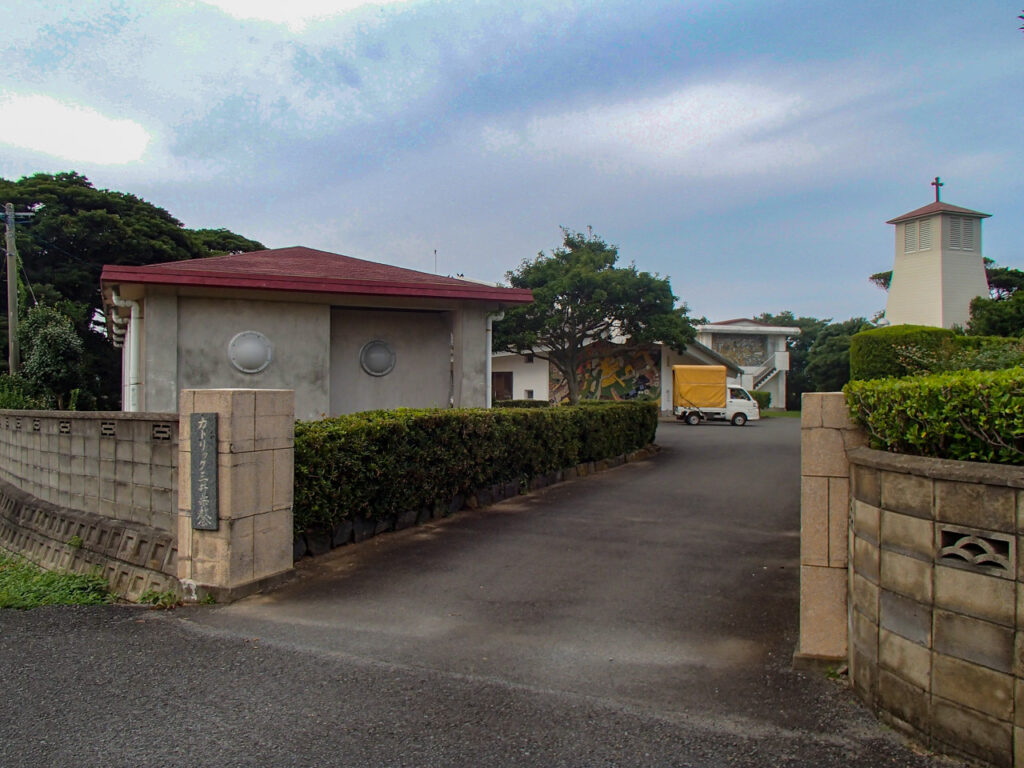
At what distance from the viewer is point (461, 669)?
4762 mm

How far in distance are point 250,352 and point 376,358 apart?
2.19 m

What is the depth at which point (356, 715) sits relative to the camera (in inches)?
161

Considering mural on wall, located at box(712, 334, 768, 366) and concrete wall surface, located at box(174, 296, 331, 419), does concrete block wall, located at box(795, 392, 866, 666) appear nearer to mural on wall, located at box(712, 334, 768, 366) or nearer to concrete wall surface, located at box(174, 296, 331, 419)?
concrete wall surface, located at box(174, 296, 331, 419)

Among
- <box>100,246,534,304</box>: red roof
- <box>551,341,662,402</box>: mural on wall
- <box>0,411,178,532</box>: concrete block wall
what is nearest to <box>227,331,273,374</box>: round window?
<box>100,246,534,304</box>: red roof

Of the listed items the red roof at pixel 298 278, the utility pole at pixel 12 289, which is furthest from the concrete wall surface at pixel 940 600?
the utility pole at pixel 12 289

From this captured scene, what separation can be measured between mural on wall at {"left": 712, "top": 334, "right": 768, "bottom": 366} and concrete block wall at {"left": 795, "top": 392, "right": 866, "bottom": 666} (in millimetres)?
41414

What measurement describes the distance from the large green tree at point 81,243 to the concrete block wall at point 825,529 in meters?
26.3

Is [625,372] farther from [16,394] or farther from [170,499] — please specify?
[170,499]

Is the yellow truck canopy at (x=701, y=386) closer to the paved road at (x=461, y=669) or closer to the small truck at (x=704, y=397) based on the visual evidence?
the small truck at (x=704, y=397)

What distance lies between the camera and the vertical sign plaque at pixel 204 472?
6223mm

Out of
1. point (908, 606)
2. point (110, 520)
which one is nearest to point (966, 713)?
point (908, 606)

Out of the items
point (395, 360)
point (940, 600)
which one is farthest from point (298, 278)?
point (940, 600)

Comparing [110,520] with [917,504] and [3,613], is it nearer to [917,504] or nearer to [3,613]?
[3,613]

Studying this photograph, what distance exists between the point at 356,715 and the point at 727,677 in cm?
219
